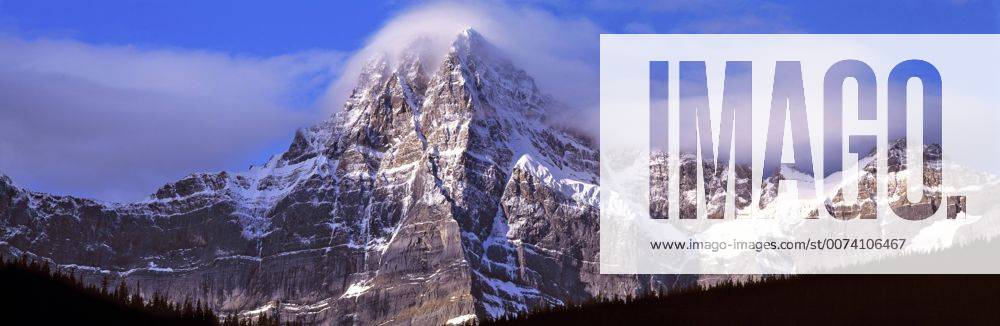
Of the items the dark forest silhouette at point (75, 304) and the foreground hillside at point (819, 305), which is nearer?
the dark forest silhouette at point (75, 304)

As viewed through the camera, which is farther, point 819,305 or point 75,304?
point 819,305

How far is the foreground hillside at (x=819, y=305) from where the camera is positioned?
93.9ft

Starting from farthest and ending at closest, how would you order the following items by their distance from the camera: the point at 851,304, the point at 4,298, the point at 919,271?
1. the point at 919,271
2. the point at 851,304
3. the point at 4,298

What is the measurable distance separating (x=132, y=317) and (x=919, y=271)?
14236mm

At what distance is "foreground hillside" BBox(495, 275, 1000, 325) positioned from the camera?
2862 centimetres

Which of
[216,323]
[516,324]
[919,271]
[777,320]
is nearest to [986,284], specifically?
[919,271]

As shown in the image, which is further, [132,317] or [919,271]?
[919,271]

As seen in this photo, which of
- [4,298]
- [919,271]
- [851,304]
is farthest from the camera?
[919,271]

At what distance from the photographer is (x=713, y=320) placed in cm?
2888

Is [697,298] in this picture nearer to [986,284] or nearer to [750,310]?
[750,310]

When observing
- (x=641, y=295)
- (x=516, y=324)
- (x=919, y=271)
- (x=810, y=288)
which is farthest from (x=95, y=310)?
(x=919, y=271)

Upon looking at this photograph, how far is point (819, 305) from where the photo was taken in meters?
29.7

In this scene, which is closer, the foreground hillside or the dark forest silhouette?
the dark forest silhouette

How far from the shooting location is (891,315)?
94.1ft
